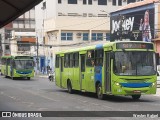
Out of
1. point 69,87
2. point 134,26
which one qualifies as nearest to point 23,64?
point 134,26

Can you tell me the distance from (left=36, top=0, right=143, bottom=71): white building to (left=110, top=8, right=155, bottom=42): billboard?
13607mm

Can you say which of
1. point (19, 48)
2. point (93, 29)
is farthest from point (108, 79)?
point (19, 48)

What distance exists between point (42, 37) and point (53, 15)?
212 inches

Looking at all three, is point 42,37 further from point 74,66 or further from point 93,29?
point 74,66

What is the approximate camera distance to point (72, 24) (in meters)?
80.0

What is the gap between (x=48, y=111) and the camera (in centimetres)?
1717

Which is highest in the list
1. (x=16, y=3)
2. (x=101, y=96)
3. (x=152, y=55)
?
(x=16, y=3)

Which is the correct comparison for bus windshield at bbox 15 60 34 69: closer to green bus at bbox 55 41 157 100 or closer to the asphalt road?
the asphalt road

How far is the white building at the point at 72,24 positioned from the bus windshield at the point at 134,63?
52537 mm

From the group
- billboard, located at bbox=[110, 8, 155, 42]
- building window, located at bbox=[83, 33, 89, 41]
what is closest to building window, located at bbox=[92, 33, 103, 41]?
building window, located at bbox=[83, 33, 89, 41]

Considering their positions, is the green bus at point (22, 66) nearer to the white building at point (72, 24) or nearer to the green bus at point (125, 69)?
the white building at point (72, 24)

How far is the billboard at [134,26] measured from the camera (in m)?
51.7

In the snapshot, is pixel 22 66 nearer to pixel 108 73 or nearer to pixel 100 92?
pixel 100 92

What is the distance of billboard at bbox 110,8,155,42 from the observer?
51719 millimetres
